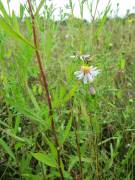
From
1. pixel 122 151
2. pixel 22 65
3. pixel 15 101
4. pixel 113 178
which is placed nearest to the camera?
pixel 15 101

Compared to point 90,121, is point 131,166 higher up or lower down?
lower down

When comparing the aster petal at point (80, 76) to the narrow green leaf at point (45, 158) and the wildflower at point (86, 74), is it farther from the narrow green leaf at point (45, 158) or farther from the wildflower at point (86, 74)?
the narrow green leaf at point (45, 158)

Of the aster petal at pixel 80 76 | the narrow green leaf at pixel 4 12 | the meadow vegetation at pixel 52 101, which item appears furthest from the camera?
the aster petal at pixel 80 76

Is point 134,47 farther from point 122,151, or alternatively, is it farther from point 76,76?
point 76,76

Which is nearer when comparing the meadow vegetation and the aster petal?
the meadow vegetation

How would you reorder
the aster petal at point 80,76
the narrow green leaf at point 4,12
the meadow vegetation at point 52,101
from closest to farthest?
the narrow green leaf at point 4,12, the meadow vegetation at point 52,101, the aster petal at point 80,76

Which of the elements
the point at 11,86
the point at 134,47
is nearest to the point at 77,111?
the point at 11,86

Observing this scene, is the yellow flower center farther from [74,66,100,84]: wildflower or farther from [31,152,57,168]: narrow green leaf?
[31,152,57,168]: narrow green leaf

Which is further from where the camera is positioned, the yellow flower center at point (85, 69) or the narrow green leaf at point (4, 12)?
the yellow flower center at point (85, 69)

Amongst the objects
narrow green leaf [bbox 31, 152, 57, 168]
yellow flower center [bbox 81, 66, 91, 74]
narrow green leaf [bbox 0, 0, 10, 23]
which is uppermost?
narrow green leaf [bbox 0, 0, 10, 23]

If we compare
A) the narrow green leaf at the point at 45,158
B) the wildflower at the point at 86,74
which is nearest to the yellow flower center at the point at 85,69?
the wildflower at the point at 86,74

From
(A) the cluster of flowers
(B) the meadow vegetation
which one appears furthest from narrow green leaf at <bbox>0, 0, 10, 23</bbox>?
(A) the cluster of flowers
